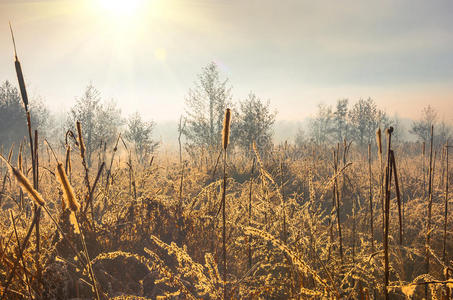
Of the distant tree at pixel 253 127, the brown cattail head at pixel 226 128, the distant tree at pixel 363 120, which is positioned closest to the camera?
the brown cattail head at pixel 226 128

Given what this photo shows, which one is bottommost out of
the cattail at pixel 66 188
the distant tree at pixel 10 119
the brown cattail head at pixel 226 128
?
the cattail at pixel 66 188

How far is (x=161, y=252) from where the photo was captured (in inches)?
110

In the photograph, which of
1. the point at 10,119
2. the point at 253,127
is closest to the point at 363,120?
the point at 253,127

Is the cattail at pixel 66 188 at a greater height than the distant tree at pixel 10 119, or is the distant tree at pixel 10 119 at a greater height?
the distant tree at pixel 10 119

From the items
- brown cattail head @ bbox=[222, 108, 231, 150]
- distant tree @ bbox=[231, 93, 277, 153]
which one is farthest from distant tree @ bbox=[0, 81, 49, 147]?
brown cattail head @ bbox=[222, 108, 231, 150]

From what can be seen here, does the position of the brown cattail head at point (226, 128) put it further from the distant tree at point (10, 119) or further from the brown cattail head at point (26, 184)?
the distant tree at point (10, 119)

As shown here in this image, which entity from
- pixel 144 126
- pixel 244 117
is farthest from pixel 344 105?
pixel 144 126

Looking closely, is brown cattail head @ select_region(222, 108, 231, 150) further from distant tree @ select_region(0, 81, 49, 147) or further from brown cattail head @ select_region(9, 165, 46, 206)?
distant tree @ select_region(0, 81, 49, 147)

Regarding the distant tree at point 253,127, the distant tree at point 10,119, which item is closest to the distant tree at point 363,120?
the distant tree at point 253,127

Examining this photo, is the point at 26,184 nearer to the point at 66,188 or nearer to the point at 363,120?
the point at 66,188

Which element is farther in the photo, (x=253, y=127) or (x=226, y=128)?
(x=253, y=127)

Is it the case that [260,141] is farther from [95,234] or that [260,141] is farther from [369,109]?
[369,109]

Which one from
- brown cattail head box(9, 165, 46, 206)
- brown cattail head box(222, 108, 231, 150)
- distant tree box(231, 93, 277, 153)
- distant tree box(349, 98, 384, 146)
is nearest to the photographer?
brown cattail head box(9, 165, 46, 206)

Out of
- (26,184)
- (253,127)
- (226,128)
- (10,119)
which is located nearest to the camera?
(26,184)
